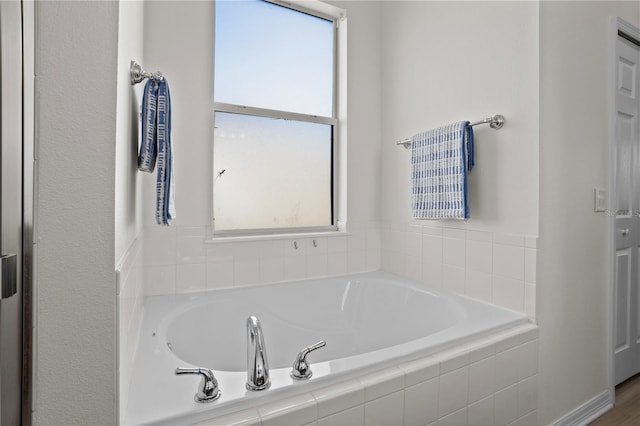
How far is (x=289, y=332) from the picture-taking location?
190cm

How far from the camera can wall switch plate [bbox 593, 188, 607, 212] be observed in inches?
68.7

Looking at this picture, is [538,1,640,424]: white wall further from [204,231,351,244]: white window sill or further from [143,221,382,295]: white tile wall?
[204,231,351,244]: white window sill

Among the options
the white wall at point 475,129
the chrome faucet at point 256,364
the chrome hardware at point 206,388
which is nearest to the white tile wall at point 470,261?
the white wall at point 475,129

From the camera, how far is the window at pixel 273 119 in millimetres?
2055

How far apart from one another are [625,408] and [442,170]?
1.59 metres

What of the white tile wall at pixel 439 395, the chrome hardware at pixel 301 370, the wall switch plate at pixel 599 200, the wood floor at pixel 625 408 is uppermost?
the wall switch plate at pixel 599 200

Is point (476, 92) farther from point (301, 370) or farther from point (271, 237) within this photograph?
point (301, 370)

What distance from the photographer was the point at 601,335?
5.91 ft

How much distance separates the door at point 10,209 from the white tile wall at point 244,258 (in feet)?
3.79

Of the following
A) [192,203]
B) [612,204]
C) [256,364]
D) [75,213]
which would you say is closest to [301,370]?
[256,364]

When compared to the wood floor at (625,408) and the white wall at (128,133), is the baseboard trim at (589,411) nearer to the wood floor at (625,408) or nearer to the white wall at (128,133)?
the wood floor at (625,408)

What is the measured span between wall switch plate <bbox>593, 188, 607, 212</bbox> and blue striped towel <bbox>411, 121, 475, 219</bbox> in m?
0.66

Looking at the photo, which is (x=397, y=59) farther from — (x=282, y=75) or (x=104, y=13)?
(x=104, y=13)

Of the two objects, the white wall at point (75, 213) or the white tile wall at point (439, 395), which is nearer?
the white wall at point (75, 213)
